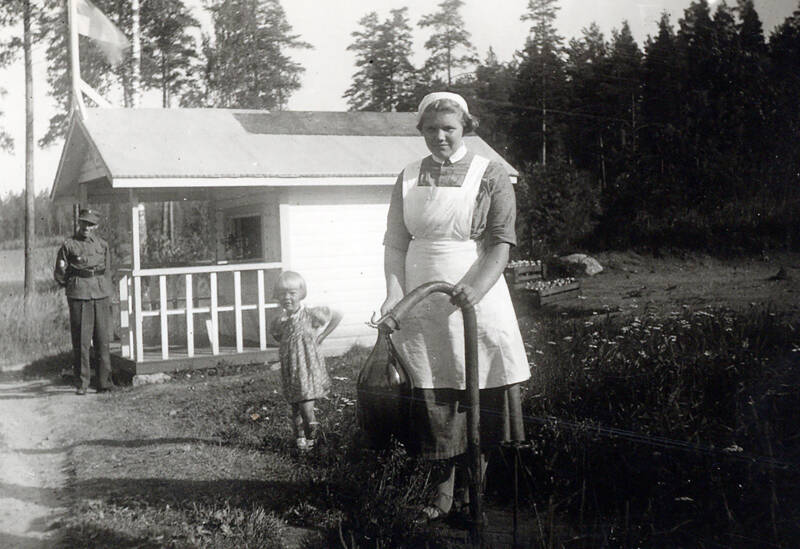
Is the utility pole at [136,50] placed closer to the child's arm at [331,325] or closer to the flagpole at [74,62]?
the flagpole at [74,62]

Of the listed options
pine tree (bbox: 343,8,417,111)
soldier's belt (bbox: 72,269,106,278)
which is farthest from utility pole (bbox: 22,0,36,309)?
soldier's belt (bbox: 72,269,106,278)

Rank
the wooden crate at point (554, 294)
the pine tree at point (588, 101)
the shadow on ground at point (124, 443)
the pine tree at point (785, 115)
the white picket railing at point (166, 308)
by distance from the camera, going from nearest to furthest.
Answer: the shadow on ground at point (124, 443) → the white picket railing at point (166, 308) → the pine tree at point (785, 115) → the wooden crate at point (554, 294) → the pine tree at point (588, 101)

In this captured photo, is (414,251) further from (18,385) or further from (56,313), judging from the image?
(56,313)

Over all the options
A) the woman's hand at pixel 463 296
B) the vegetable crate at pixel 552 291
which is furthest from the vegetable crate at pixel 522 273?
the woman's hand at pixel 463 296

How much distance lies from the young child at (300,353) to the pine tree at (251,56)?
8.66 m

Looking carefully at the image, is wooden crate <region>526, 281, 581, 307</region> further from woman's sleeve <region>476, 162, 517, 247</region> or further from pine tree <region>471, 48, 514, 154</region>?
pine tree <region>471, 48, 514, 154</region>

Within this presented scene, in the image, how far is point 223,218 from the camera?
13.4 metres

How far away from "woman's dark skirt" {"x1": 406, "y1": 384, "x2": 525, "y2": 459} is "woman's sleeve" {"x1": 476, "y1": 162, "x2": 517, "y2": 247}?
71 cm

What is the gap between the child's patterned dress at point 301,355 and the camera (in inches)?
223

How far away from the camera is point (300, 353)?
576 centimetres

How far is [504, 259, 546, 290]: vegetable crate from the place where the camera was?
16484 millimetres

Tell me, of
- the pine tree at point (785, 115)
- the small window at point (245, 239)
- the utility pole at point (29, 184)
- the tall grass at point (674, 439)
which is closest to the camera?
the tall grass at point (674, 439)

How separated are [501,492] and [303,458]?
1.44 meters

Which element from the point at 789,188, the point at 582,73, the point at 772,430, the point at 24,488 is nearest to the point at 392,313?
the point at 772,430
